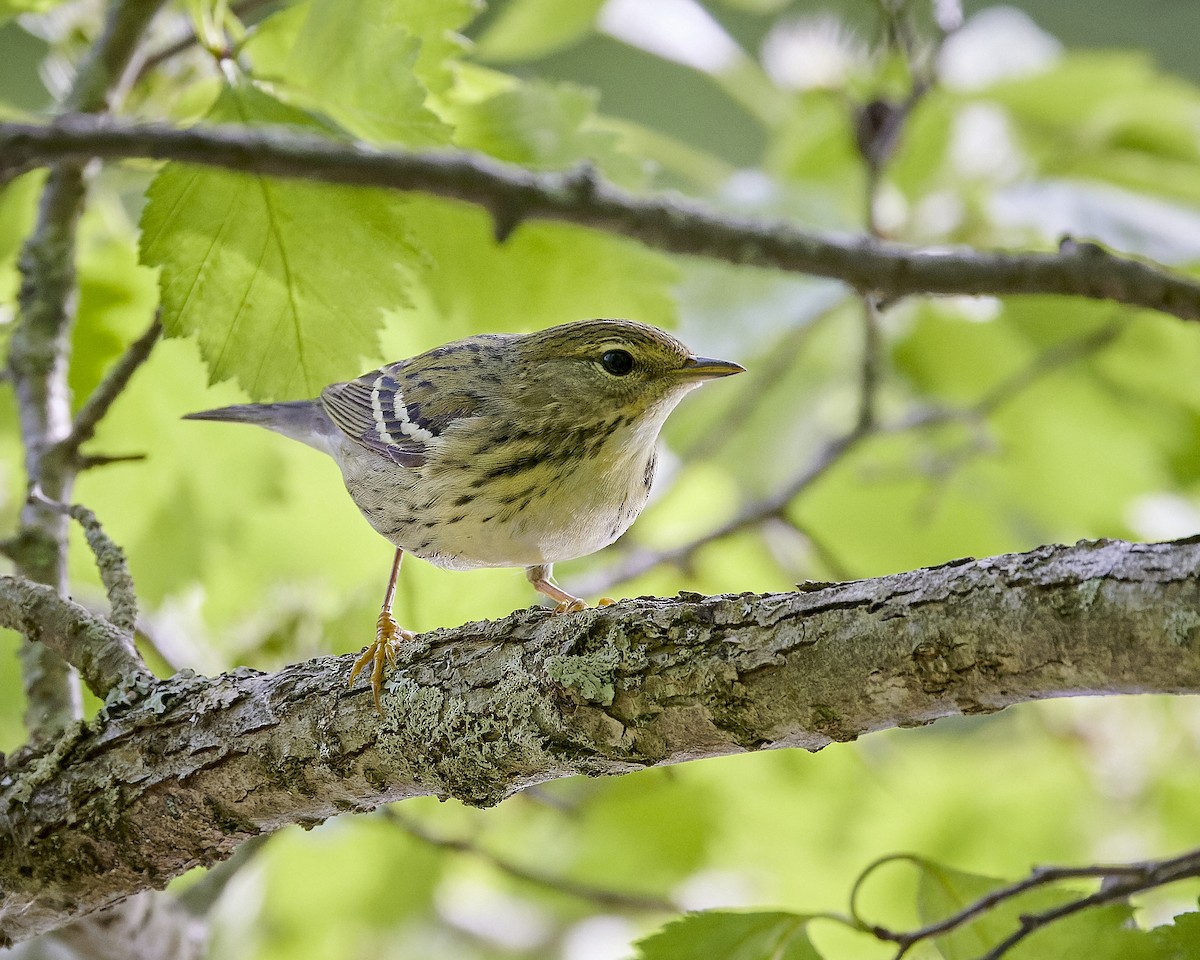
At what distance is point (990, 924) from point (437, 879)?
6.51 ft

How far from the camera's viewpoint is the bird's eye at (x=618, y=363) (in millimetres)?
1987

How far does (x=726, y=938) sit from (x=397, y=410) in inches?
44.9

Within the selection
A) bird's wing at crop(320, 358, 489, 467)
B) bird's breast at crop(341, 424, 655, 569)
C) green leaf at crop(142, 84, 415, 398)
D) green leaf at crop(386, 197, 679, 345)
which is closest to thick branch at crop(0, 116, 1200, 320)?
green leaf at crop(142, 84, 415, 398)

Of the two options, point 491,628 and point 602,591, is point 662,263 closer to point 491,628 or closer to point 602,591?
point 491,628

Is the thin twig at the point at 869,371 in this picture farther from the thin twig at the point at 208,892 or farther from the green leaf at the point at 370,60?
the thin twig at the point at 208,892

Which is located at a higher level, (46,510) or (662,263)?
(662,263)

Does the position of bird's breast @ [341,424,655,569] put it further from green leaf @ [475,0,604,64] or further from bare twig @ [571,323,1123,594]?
green leaf @ [475,0,604,64]

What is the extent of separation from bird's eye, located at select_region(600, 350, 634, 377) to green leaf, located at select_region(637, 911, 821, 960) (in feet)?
2.92

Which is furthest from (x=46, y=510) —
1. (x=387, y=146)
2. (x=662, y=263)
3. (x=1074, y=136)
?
(x=1074, y=136)

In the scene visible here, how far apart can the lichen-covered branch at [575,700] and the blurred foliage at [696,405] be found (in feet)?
1.26

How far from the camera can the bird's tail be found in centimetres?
188

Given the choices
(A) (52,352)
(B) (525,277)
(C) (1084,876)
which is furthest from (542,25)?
(C) (1084,876)

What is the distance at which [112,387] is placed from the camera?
1.63 meters

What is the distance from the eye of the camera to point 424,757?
1.32 m
